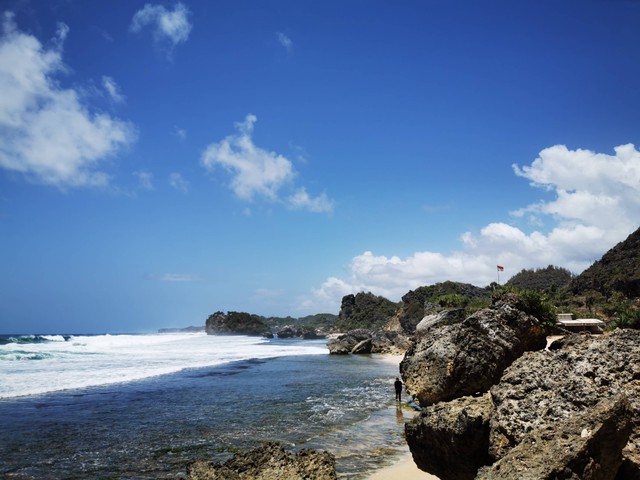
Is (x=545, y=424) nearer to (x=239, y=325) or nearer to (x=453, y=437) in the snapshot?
(x=453, y=437)

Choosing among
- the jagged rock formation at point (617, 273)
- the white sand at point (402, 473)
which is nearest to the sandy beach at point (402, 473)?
the white sand at point (402, 473)

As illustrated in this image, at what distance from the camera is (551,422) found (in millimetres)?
6930

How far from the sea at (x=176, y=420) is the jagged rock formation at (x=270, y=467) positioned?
454 centimetres

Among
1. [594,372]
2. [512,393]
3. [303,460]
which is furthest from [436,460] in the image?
[594,372]

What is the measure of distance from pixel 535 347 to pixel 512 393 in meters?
8.18

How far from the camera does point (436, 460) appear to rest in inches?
337

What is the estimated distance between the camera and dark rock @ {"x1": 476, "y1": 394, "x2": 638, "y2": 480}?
5207 millimetres

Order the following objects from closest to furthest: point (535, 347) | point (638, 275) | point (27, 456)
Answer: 1. point (27, 456)
2. point (535, 347)
3. point (638, 275)

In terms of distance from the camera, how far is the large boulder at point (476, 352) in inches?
539

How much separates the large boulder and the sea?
246 cm

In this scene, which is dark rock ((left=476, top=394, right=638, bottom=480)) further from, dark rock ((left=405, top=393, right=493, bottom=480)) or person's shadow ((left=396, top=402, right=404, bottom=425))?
person's shadow ((left=396, top=402, right=404, bottom=425))

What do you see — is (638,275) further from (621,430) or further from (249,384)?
(621,430)

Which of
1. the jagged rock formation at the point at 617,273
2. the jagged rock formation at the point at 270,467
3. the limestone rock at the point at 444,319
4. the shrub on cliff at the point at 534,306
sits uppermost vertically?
the jagged rock formation at the point at 617,273

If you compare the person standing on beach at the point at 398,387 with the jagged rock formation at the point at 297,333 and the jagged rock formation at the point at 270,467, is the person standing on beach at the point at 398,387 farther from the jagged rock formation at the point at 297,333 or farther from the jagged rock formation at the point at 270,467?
the jagged rock formation at the point at 297,333
